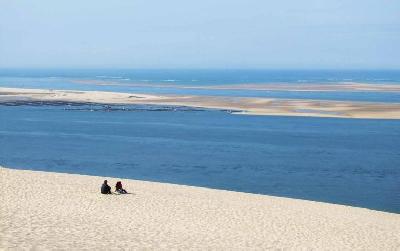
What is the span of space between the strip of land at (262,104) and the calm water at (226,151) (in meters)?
6.08

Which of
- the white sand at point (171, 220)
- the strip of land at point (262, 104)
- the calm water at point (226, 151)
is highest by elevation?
the strip of land at point (262, 104)

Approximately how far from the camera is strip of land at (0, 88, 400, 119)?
241 ft

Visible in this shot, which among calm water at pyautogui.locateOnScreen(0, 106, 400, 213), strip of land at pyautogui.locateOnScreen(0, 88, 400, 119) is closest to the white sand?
calm water at pyautogui.locateOnScreen(0, 106, 400, 213)

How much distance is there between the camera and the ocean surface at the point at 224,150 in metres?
32.6

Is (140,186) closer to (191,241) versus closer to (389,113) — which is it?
(191,241)

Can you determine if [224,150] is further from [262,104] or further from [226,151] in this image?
[262,104]

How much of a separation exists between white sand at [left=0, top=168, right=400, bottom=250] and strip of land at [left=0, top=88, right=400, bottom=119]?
47249 millimetres

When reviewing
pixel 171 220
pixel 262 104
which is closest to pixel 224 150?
pixel 171 220

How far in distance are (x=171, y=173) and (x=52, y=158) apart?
9479mm

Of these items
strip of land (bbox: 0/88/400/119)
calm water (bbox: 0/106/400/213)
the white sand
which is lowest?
calm water (bbox: 0/106/400/213)

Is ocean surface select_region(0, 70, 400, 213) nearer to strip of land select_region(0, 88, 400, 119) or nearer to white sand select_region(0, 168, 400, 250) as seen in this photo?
white sand select_region(0, 168, 400, 250)

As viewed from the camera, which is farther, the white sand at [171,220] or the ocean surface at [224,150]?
the ocean surface at [224,150]

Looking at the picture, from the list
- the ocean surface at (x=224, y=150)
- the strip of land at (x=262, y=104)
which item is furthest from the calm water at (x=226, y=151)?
the strip of land at (x=262, y=104)

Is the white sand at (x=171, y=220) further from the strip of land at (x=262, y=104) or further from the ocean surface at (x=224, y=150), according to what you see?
the strip of land at (x=262, y=104)
